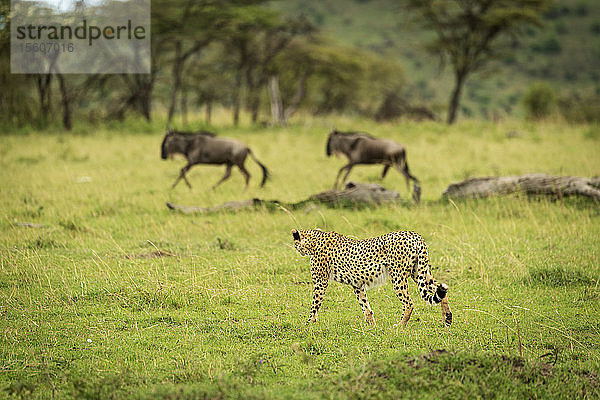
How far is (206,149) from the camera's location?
14.2 m

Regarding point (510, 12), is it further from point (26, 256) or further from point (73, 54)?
point (26, 256)

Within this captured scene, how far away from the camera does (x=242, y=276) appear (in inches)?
288

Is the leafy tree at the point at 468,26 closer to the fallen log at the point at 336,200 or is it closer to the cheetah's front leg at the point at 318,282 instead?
the fallen log at the point at 336,200

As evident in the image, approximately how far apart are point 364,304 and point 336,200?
5.70 m

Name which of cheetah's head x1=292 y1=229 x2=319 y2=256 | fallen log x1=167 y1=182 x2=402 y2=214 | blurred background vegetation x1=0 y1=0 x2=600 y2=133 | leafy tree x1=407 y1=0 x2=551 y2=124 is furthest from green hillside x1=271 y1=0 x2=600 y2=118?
cheetah's head x1=292 y1=229 x2=319 y2=256

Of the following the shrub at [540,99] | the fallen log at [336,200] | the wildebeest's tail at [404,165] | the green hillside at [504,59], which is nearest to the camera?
the fallen log at [336,200]

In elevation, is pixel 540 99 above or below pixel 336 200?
below

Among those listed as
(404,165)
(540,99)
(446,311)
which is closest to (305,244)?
(446,311)

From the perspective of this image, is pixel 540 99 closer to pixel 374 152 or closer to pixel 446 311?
pixel 374 152

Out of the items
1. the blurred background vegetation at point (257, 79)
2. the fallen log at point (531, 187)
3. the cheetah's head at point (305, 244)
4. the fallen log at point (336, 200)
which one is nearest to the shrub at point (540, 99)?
the blurred background vegetation at point (257, 79)

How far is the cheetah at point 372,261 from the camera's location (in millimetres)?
5031

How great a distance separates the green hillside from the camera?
58094 millimetres

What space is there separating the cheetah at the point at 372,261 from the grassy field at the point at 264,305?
52cm

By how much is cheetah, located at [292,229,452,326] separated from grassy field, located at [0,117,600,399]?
0.52 m
